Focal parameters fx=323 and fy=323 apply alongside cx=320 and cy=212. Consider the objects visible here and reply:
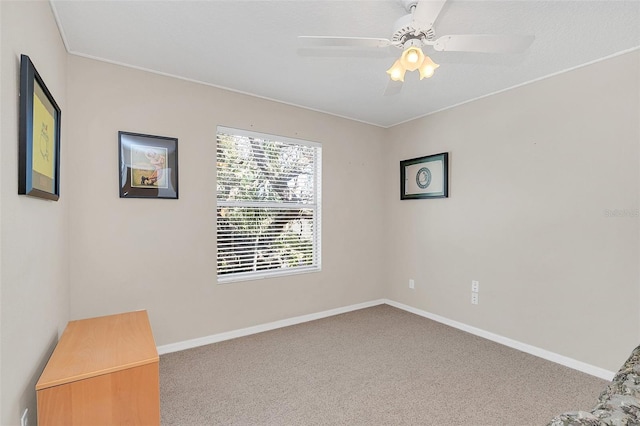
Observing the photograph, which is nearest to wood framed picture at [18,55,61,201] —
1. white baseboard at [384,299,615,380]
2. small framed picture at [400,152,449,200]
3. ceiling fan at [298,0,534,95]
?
ceiling fan at [298,0,534,95]

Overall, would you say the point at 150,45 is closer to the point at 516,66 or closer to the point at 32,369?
the point at 32,369

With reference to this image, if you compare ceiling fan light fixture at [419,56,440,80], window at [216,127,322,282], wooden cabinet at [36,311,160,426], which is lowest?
wooden cabinet at [36,311,160,426]

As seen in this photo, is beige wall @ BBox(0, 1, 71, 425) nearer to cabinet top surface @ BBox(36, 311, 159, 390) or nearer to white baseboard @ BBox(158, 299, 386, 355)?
cabinet top surface @ BBox(36, 311, 159, 390)

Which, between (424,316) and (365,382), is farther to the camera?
(424,316)

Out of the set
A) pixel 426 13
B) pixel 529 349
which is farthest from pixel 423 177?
pixel 426 13

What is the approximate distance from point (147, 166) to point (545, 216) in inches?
133

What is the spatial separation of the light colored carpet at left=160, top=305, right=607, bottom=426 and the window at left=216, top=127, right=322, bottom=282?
0.76 metres

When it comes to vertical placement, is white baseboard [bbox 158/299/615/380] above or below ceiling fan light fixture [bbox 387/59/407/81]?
below

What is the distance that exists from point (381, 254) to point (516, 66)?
8.37 feet

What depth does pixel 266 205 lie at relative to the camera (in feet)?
11.1

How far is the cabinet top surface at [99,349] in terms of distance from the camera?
4.80ft

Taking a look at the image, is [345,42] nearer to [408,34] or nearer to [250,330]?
[408,34]

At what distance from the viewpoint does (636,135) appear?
2.28 metres

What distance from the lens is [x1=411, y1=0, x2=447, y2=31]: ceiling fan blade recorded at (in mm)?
1370
